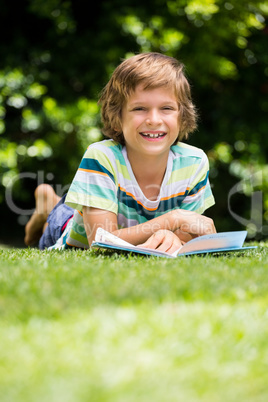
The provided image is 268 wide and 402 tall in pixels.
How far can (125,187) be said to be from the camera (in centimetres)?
272

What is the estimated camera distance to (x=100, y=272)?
1.64 m

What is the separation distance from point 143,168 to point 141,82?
1.54 feet

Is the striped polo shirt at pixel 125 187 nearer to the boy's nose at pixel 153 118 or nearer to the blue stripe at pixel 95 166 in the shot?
the blue stripe at pixel 95 166

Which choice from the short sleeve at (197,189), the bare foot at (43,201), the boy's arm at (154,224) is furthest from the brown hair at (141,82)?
the bare foot at (43,201)

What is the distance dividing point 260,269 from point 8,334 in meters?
0.95

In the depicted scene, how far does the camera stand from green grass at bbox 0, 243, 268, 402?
0.97 m

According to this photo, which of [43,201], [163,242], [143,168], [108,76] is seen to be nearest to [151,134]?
[143,168]

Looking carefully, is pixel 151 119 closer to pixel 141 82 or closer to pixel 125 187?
pixel 141 82

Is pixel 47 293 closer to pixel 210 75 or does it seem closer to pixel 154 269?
pixel 154 269

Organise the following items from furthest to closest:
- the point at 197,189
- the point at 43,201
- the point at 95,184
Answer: the point at 43,201, the point at 197,189, the point at 95,184

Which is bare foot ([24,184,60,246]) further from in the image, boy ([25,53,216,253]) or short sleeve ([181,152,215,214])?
short sleeve ([181,152,215,214])

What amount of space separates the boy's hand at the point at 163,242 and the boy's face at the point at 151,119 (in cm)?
55

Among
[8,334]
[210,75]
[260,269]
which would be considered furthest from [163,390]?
[210,75]

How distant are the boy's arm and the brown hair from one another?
0.62m
